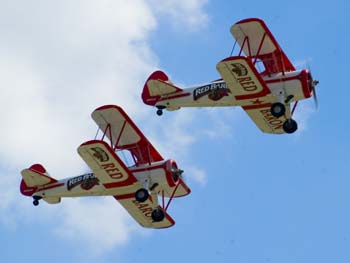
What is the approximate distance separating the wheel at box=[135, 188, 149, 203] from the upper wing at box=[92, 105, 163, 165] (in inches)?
51.7

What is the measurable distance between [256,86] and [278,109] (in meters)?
1.06

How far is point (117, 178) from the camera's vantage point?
122 ft

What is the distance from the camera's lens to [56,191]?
39.7m

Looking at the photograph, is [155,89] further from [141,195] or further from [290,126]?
[290,126]

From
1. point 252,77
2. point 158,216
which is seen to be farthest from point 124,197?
point 252,77

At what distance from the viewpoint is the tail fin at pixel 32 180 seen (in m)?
40.0

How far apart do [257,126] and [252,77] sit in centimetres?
377

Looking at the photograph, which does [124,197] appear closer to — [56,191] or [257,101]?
[56,191]

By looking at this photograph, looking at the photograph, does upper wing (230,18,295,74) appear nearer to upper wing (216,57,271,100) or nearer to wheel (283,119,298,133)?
upper wing (216,57,271,100)

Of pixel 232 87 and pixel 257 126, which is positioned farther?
pixel 257 126

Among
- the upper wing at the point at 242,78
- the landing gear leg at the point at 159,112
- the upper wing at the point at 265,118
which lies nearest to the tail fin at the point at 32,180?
the landing gear leg at the point at 159,112

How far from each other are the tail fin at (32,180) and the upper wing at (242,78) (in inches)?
298

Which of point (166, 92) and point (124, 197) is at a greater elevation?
point (166, 92)

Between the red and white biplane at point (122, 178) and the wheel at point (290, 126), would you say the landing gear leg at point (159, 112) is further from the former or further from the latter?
the wheel at point (290, 126)
